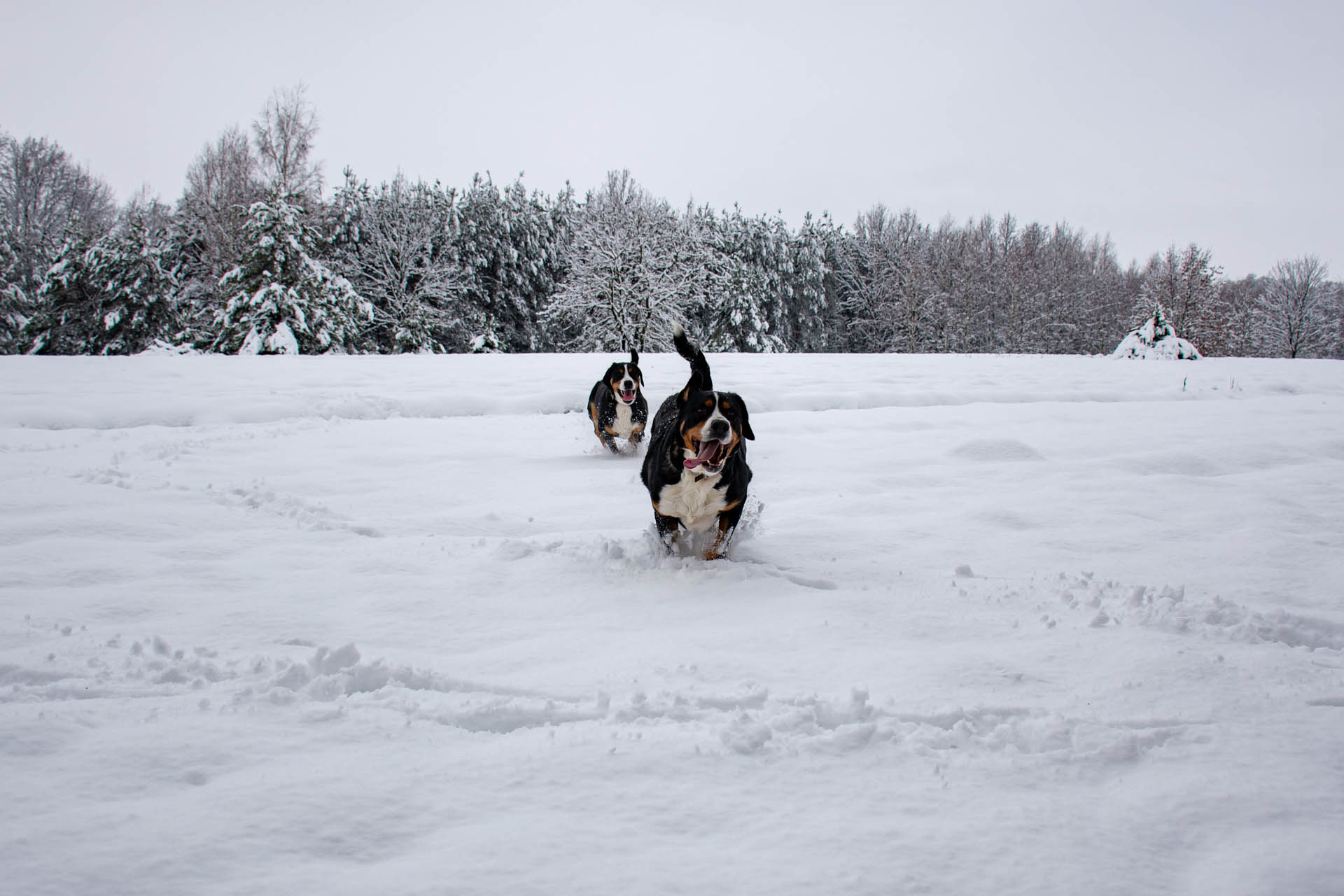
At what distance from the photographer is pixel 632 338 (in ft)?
105

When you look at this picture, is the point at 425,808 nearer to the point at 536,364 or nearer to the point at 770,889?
the point at 770,889

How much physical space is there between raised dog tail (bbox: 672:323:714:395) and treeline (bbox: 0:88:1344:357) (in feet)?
68.7

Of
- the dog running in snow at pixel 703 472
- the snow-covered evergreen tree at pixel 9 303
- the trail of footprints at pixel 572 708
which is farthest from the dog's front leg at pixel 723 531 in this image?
the snow-covered evergreen tree at pixel 9 303

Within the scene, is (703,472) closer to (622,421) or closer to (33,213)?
(622,421)

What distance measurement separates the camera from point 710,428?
3.08m

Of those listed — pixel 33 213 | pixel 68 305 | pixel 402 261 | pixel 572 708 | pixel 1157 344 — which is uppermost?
pixel 33 213

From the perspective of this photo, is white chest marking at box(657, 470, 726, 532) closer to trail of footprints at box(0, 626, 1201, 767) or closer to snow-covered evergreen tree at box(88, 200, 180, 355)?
trail of footprints at box(0, 626, 1201, 767)

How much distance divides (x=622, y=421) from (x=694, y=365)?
7.50 ft

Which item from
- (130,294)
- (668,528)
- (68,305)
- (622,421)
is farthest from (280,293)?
(668,528)

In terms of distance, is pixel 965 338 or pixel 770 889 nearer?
pixel 770 889

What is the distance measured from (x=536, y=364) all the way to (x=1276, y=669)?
1267cm

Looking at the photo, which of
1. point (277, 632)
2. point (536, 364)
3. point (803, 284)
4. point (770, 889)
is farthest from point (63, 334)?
point (803, 284)

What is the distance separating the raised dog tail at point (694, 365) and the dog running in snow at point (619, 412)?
1890 millimetres

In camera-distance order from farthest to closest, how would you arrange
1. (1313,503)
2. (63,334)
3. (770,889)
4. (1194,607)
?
(63,334), (1313,503), (1194,607), (770,889)
